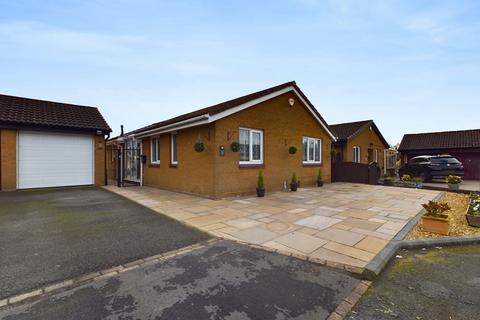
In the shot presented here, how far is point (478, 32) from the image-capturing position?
8766 millimetres

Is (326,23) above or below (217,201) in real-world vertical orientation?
above

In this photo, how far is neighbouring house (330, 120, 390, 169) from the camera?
58.3 feet

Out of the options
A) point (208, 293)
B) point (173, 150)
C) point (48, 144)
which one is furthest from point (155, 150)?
point (208, 293)

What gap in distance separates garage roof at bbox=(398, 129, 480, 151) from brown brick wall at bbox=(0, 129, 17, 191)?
29506mm

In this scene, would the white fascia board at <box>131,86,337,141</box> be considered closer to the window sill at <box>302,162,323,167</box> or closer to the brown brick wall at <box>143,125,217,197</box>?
the brown brick wall at <box>143,125,217,197</box>

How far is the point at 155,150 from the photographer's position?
12562mm

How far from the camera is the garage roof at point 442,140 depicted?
1992 cm

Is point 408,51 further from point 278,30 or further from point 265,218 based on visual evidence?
point 265,218

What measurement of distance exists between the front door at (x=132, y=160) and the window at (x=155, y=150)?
1572 mm

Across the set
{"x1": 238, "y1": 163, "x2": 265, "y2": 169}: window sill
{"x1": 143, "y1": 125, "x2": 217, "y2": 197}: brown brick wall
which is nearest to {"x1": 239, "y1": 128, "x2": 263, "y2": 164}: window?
{"x1": 238, "y1": 163, "x2": 265, "y2": 169}: window sill

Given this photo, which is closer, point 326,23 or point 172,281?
point 172,281

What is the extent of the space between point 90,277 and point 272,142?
8767 millimetres

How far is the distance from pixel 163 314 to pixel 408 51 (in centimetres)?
1383

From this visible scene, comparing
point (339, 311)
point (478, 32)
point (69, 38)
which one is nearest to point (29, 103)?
point (69, 38)
